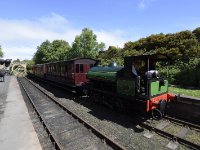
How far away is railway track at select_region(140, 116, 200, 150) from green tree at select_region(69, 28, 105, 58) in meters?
34.6

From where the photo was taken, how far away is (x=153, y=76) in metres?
10.5

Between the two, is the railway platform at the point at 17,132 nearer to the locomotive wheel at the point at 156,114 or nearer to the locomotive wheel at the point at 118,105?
the locomotive wheel at the point at 118,105

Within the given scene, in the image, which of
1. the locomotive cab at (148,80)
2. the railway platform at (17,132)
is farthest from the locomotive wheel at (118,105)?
the railway platform at (17,132)

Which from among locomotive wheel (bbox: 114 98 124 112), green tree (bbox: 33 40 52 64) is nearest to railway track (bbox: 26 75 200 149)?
locomotive wheel (bbox: 114 98 124 112)

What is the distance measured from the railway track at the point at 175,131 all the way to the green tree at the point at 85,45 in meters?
34.6

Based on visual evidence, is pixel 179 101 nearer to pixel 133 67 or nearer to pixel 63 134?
pixel 133 67

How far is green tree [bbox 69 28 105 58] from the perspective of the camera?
44438 millimetres

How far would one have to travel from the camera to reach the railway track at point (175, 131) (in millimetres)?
7931

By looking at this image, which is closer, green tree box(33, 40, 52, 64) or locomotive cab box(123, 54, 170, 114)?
locomotive cab box(123, 54, 170, 114)

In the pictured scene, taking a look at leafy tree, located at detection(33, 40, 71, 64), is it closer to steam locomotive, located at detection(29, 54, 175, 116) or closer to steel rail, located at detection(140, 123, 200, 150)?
steam locomotive, located at detection(29, 54, 175, 116)

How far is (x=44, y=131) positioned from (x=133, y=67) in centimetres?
510

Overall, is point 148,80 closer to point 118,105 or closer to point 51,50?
point 118,105

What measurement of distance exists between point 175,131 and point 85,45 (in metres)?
37.1

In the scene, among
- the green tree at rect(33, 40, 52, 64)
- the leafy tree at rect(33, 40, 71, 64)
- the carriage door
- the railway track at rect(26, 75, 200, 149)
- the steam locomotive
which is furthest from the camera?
the green tree at rect(33, 40, 52, 64)
